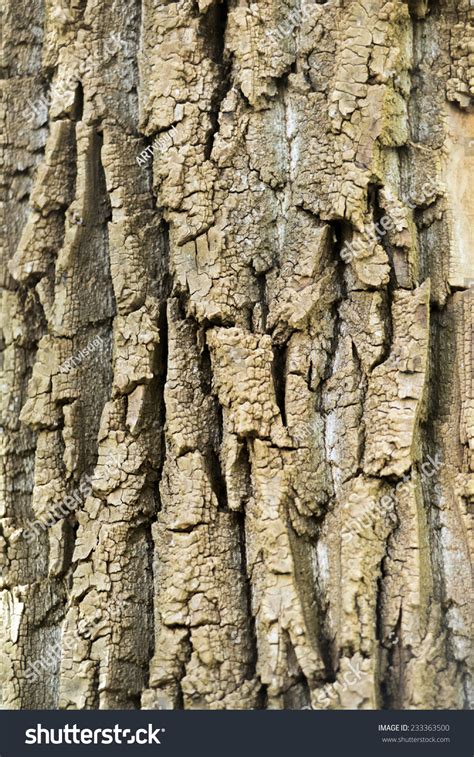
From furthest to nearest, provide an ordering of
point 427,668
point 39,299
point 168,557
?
point 39,299 → point 168,557 → point 427,668

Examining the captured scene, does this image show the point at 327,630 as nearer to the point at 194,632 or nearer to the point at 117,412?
the point at 194,632

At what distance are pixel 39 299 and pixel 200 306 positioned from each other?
0.57 meters

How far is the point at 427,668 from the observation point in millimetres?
2314

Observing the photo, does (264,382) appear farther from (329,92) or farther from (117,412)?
(329,92)

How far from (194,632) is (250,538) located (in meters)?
0.29

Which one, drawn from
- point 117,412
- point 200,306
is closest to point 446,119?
point 200,306

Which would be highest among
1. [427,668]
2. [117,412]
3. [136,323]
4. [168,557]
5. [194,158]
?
[194,158]

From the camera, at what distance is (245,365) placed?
246 cm

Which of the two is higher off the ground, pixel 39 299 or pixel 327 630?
pixel 39 299

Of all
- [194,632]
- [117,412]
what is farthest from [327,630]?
[117,412]

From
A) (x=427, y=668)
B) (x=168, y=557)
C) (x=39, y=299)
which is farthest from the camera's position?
(x=39, y=299)

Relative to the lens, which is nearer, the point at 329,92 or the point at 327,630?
the point at 327,630

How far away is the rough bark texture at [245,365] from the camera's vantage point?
7.80ft

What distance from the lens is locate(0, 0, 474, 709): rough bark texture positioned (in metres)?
2.38
